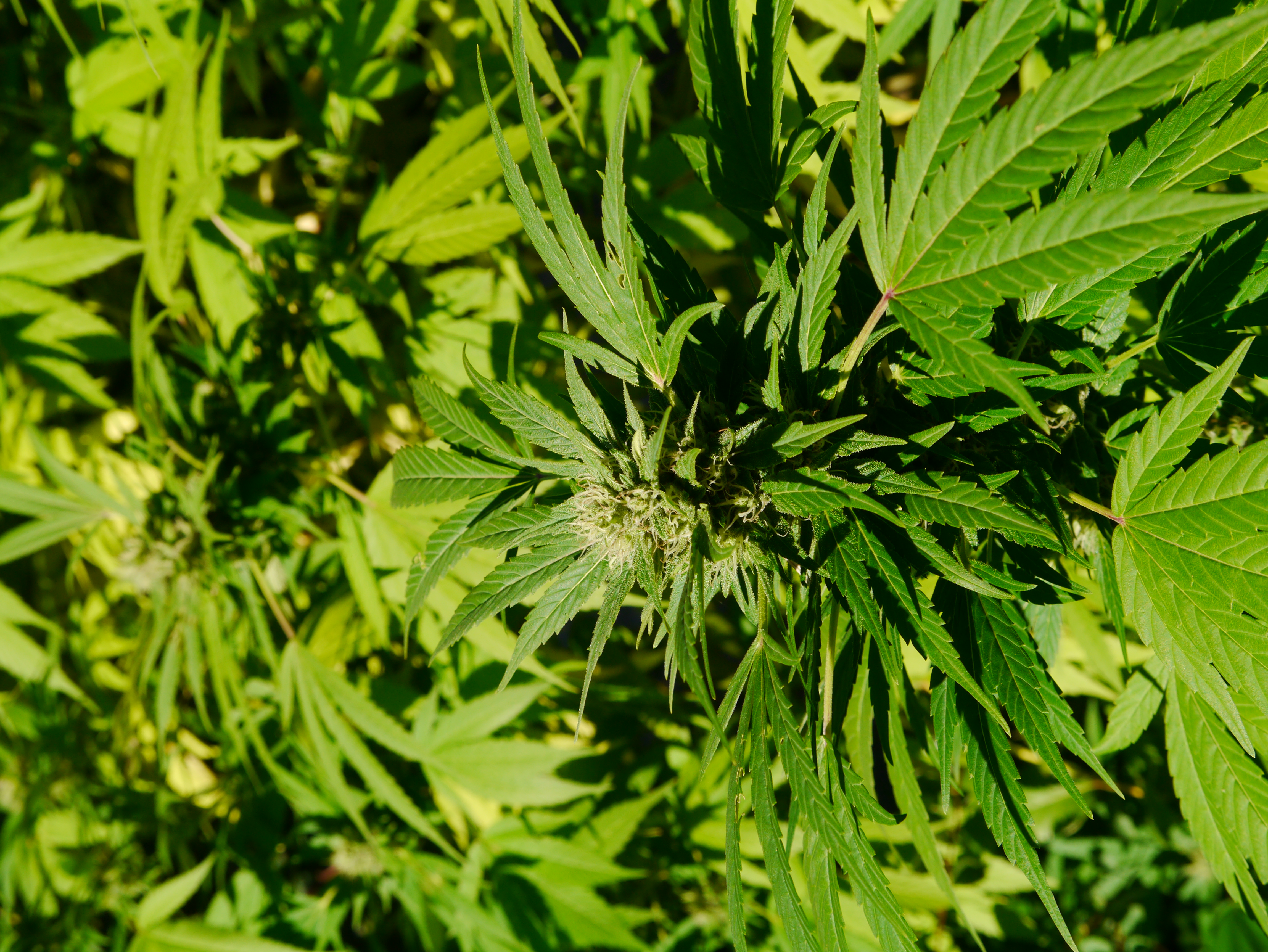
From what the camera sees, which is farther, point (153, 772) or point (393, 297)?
point (153, 772)

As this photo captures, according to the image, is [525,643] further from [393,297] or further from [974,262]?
[393,297]

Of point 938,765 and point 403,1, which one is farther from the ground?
point 403,1

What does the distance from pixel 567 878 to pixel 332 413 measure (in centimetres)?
96

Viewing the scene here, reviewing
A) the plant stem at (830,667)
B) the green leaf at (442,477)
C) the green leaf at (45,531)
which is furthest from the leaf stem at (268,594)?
the plant stem at (830,667)

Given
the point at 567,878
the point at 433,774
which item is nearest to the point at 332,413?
the point at 433,774

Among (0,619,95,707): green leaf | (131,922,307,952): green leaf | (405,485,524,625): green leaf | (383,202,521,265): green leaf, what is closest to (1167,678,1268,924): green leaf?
(405,485,524,625): green leaf

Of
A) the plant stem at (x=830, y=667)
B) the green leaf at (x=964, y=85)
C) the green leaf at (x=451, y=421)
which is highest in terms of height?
the green leaf at (x=964, y=85)

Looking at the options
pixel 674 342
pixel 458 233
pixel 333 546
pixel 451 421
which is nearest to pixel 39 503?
pixel 333 546

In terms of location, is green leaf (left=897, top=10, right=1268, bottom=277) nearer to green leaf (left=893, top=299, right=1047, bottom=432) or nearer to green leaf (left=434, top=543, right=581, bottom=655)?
green leaf (left=893, top=299, right=1047, bottom=432)

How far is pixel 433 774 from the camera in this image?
1.23 metres

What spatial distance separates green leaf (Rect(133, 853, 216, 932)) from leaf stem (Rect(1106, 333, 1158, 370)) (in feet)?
5.43

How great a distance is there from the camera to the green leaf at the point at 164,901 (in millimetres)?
1376

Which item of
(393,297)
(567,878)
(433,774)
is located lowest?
(567,878)

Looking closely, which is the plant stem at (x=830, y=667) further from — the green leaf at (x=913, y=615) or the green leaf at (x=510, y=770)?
the green leaf at (x=510, y=770)
